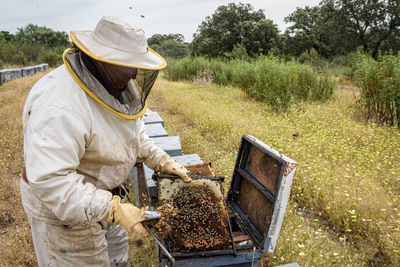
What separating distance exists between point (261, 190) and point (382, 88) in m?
6.15

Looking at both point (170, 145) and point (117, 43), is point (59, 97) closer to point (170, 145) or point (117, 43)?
point (117, 43)

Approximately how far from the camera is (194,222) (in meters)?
2.29

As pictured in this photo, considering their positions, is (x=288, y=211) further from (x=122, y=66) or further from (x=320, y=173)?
(x=122, y=66)

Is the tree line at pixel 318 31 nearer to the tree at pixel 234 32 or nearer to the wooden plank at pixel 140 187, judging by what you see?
the tree at pixel 234 32

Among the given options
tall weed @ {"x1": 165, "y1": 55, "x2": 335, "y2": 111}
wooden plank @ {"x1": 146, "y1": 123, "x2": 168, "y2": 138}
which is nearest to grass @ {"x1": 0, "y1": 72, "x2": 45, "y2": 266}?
wooden plank @ {"x1": 146, "y1": 123, "x2": 168, "y2": 138}

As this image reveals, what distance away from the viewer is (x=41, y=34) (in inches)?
1988

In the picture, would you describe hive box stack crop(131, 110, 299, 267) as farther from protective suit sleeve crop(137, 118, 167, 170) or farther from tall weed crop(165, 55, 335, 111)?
tall weed crop(165, 55, 335, 111)

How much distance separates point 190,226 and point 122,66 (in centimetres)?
137

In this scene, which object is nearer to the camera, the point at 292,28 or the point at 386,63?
the point at 386,63

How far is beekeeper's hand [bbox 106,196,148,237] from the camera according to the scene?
1.83 m

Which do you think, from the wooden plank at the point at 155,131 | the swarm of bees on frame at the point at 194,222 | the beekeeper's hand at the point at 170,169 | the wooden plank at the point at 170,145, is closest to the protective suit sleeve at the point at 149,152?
the beekeeper's hand at the point at 170,169

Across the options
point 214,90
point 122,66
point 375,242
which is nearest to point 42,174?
point 122,66

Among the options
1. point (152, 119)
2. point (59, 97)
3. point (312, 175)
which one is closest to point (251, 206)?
point (59, 97)

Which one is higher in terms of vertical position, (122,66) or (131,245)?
(122,66)
